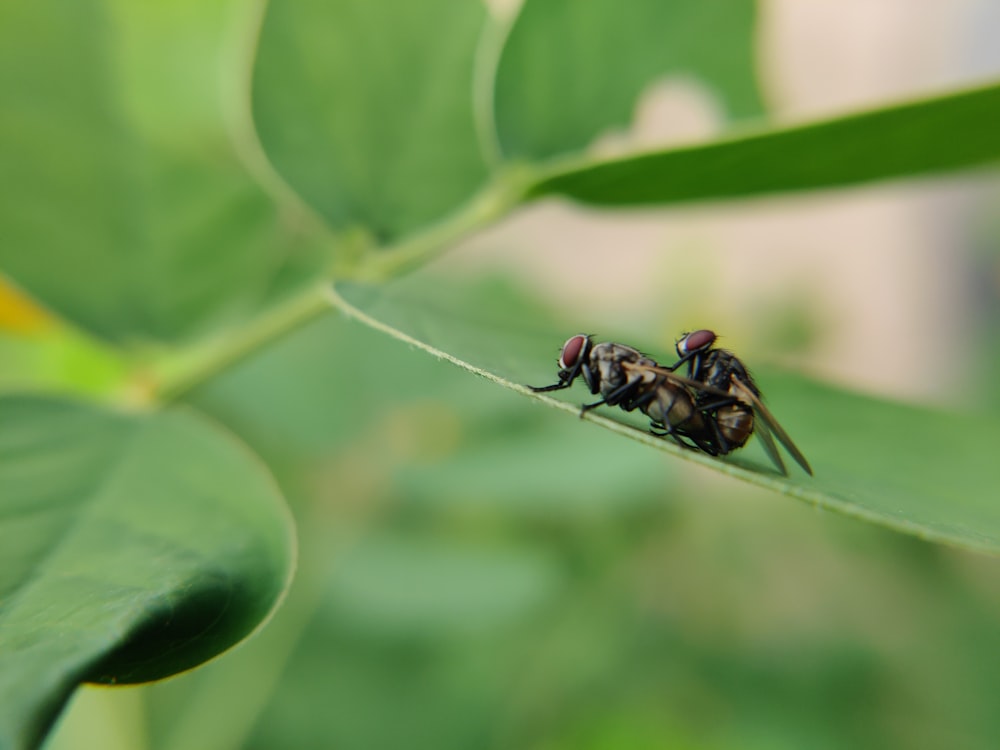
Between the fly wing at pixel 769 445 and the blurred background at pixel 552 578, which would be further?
the blurred background at pixel 552 578

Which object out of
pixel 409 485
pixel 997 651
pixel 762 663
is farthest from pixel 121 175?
pixel 997 651

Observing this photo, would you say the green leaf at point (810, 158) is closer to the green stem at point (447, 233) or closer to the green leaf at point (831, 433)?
the green stem at point (447, 233)

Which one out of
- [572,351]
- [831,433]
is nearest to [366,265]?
[572,351]

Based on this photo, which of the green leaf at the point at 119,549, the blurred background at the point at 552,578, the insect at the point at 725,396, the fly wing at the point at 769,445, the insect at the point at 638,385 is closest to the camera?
the green leaf at the point at 119,549

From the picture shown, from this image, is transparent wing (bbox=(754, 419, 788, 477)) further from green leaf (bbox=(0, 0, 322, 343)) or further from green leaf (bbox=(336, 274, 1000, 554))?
green leaf (bbox=(0, 0, 322, 343))

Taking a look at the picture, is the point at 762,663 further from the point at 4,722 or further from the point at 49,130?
the point at 4,722

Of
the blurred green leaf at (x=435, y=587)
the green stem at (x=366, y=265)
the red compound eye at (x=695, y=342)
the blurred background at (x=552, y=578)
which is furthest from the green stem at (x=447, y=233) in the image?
the blurred green leaf at (x=435, y=587)

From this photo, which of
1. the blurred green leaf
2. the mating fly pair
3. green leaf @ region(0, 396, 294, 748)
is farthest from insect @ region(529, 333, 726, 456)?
the blurred green leaf
